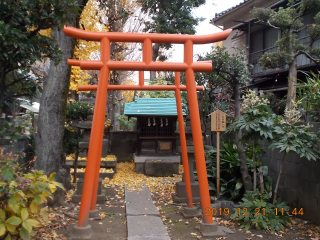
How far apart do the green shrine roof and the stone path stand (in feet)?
12.6

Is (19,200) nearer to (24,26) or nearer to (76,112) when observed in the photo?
(24,26)

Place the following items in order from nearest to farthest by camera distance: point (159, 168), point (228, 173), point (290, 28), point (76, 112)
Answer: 1. point (228, 173)
2. point (76, 112)
3. point (290, 28)
4. point (159, 168)

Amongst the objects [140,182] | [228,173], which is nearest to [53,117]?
[140,182]

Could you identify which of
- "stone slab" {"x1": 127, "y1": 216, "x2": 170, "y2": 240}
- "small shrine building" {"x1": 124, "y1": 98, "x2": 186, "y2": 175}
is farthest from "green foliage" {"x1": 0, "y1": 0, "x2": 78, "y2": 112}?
"small shrine building" {"x1": 124, "y1": 98, "x2": 186, "y2": 175}

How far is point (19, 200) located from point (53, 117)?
9.30ft

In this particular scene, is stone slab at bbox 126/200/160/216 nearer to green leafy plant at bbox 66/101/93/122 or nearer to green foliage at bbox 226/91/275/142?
green foliage at bbox 226/91/275/142

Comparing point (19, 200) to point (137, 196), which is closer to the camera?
point (19, 200)

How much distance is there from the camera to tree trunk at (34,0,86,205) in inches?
236

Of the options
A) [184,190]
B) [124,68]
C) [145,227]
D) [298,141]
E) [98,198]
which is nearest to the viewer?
[124,68]

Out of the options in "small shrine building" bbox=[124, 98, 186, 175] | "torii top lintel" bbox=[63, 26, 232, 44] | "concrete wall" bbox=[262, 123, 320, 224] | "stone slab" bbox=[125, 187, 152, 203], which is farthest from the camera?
"small shrine building" bbox=[124, 98, 186, 175]

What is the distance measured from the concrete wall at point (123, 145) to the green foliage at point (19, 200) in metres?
8.99

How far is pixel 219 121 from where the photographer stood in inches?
300

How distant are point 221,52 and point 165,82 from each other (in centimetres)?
639

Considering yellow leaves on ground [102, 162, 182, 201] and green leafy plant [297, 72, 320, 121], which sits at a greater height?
green leafy plant [297, 72, 320, 121]
